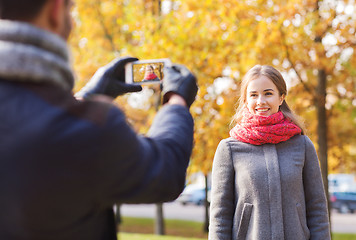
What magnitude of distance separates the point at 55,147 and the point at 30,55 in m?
0.21

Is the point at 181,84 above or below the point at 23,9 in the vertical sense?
below

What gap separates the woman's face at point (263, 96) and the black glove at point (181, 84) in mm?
1763

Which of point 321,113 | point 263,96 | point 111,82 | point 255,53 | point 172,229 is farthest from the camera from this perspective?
point 172,229

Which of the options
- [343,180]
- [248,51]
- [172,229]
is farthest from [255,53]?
[343,180]

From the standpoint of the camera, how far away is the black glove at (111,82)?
149 cm

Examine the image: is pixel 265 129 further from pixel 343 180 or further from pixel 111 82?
pixel 343 180

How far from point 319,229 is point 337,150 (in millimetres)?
10312

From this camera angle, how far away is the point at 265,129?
9.72 feet

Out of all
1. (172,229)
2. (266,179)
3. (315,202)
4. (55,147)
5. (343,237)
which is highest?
(55,147)

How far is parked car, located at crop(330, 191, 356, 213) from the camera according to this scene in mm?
25594

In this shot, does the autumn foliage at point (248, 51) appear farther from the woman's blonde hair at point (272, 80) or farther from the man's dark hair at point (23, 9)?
the man's dark hair at point (23, 9)

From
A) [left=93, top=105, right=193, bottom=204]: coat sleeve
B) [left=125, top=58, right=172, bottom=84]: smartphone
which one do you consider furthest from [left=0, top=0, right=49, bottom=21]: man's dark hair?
[left=125, top=58, right=172, bottom=84]: smartphone

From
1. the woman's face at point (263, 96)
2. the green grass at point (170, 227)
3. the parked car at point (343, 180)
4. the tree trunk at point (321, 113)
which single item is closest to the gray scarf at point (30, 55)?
the woman's face at point (263, 96)

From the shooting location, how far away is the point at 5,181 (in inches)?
39.5
